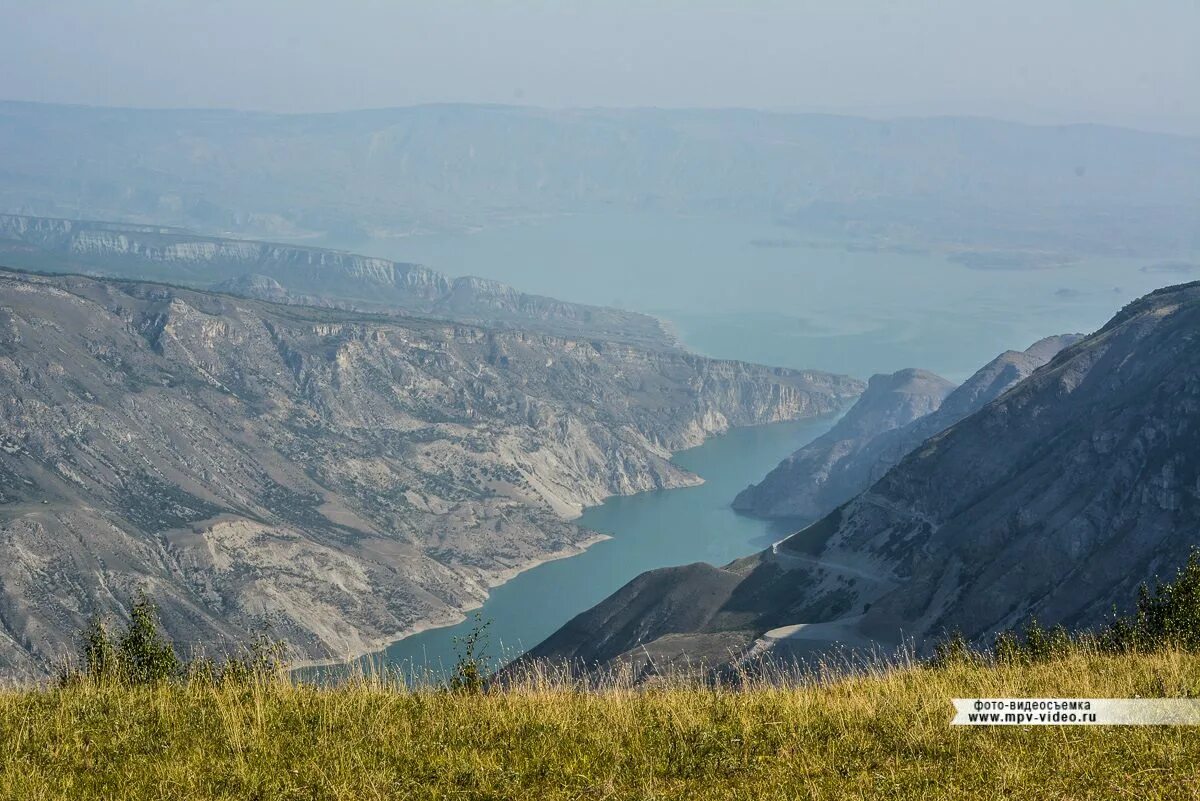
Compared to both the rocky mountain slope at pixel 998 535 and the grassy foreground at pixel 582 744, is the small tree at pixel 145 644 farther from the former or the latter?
the rocky mountain slope at pixel 998 535

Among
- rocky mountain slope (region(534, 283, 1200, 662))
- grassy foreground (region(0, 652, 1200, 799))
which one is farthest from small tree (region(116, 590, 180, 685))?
rocky mountain slope (region(534, 283, 1200, 662))

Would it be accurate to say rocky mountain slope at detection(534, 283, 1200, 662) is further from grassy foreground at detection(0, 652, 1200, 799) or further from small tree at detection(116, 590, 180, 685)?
grassy foreground at detection(0, 652, 1200, 799)

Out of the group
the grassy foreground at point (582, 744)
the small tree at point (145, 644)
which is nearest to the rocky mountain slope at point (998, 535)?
the small tree at point (145, 644)

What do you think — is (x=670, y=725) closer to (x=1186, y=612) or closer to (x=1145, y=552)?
(x=1186, y=612)

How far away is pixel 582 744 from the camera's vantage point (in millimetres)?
11094

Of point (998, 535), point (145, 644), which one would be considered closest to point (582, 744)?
point (145, 644)

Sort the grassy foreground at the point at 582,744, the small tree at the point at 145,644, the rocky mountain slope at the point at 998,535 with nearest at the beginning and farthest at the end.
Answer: the grassy foreground at the point at 582,744 → the small tree at the point at 145,644 → the rocky mountain slope at the point at 998,535

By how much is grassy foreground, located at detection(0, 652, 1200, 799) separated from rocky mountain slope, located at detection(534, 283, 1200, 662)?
6050cm

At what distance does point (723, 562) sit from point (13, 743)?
191894 mm

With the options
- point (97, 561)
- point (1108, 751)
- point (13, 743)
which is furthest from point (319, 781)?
point (97, 561)

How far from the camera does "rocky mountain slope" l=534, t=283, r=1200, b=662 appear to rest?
83062 mm

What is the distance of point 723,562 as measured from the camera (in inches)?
7869

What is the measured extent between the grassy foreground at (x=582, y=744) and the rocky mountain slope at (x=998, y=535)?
6050 centimetres

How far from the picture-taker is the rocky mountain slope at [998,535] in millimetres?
83062
